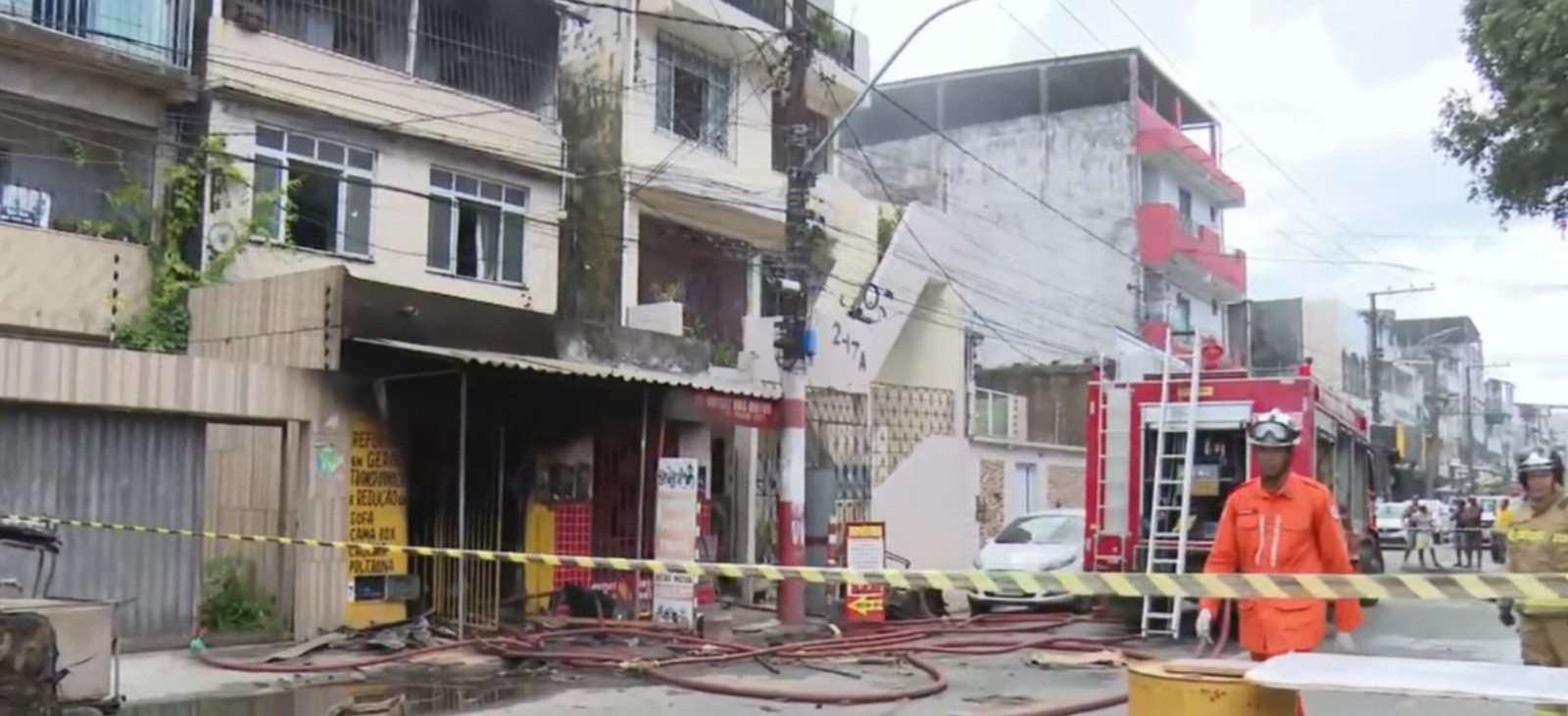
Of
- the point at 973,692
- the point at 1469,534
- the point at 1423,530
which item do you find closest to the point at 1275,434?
the point at 973,692

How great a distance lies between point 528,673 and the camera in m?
11.9

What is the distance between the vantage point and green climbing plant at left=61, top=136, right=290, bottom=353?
1602cm

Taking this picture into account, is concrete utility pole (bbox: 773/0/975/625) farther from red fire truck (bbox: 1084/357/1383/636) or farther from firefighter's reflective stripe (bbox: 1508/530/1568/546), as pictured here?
firefighter's reflective stripe (bbox: 1508/530/1568/546)

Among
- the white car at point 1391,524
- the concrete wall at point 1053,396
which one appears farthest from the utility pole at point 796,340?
the white car at point 1391,524

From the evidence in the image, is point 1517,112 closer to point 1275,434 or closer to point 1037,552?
point 1037,552

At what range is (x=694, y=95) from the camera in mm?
23547

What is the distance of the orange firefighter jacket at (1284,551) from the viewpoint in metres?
6.13

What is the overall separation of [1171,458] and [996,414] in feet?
44.8

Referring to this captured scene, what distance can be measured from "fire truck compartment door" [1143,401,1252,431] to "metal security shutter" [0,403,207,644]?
948 centimetres

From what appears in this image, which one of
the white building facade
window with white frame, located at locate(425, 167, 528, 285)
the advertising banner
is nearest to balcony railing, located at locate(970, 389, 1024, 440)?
window with white frame, located at locate(425, 167, 528, 285)

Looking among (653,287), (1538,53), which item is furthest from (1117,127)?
(1538,53)

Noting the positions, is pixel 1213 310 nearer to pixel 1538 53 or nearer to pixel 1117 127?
pixel 1117 127

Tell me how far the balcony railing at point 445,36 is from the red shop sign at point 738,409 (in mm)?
6684

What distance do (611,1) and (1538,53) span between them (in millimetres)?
12679
